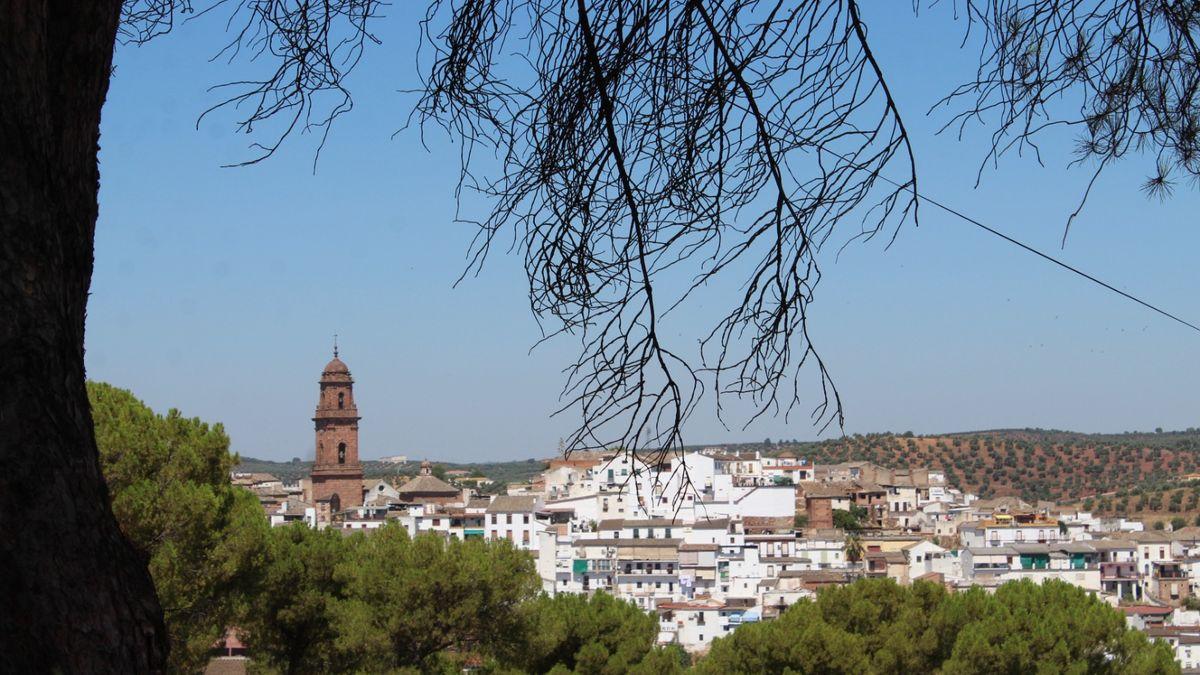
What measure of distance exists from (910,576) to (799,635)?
27168 mm

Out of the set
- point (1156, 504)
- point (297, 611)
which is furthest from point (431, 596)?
point (1156, 504)

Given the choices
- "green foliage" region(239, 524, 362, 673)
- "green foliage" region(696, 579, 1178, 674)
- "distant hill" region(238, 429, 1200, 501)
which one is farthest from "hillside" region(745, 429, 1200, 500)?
"green foliage" region(239, 524, 362, 673)

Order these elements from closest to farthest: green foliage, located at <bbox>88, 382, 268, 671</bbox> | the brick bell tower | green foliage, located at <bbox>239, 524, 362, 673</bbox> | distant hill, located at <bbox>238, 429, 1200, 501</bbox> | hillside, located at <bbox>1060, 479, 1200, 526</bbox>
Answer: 1. green foliage, located at <bbox>88, 382, 268, 671</bbox>
2. green foliage, located at <bbox>239, 524, 362, 673</bbox>
3. the brick bell tower
4. hillside, located at <bbox>1060, 479, 1200, 526</bbox>
5. distant hill, located at <bbox>238, 429, 1200, 501</bbox>

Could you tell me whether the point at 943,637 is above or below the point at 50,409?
below

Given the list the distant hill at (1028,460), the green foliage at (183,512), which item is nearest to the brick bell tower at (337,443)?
the distant hill at (1028,460)

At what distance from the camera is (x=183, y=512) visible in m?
10.1

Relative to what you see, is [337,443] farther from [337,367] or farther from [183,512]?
[183,512]

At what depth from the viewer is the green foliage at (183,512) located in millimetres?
9906

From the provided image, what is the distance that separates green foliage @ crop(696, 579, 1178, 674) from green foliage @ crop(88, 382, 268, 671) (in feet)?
19.0

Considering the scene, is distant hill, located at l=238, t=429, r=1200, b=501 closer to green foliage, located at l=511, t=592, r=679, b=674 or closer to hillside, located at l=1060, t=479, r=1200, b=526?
hillside, located at l=1060, t=479, r=1200, b=526

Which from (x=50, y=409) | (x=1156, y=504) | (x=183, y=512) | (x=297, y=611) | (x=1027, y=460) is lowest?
(x=1156, y=504)

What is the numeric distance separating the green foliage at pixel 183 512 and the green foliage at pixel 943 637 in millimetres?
5780

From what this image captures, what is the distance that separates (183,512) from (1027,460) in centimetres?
7714

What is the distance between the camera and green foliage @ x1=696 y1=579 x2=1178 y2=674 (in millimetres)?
14359
